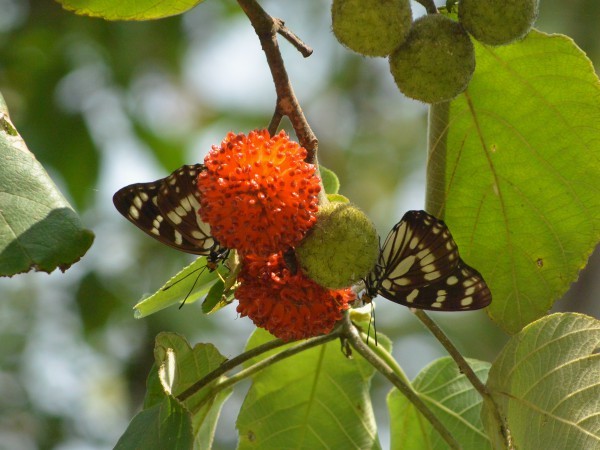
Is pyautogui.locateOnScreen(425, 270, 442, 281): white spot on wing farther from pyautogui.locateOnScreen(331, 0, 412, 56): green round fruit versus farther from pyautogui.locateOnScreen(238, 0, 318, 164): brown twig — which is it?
pyautogui.locateOnScreen(331, 0, 412, 56): green round fruit

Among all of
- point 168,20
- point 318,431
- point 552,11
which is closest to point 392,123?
point 552,11

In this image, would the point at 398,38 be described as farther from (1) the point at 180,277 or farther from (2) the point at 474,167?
(1) the point at 180,277

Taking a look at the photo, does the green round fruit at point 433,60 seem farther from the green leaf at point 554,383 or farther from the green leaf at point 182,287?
the green leaf at point 182,287

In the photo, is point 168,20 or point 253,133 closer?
point 253,133

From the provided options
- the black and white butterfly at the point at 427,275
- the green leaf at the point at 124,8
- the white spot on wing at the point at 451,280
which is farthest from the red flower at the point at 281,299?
the green leaf at the point at 124,8

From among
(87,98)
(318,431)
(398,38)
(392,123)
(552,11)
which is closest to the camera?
(398,38)
